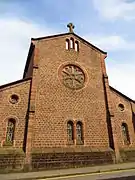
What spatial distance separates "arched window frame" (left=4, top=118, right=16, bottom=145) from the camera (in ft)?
42.1

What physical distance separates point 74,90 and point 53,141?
5436 millimetres

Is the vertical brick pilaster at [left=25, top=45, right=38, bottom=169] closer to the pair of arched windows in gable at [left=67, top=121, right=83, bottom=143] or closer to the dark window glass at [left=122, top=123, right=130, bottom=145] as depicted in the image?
the pair of arched windows in gable at [left=67, top=121, right=83, bottom=143]

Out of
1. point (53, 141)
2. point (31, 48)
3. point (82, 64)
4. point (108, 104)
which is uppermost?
point (31, 48)

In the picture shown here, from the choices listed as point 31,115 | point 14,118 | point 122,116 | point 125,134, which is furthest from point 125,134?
point 14,118

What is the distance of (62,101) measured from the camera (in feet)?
51.4

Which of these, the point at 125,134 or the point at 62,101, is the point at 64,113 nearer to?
the point at 62,101

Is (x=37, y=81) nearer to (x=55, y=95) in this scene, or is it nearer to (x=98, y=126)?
(x=55, y=95)

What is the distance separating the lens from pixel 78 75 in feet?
58.4

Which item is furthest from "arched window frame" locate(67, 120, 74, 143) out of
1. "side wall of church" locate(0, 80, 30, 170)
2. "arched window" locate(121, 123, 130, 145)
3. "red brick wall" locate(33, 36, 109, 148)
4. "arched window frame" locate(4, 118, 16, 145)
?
"arched window" locate(121, 123, 130, 145)

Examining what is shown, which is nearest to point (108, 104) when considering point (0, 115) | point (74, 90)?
point (74, 90)

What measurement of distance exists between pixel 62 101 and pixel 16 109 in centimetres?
420

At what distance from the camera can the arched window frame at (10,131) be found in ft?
42.1

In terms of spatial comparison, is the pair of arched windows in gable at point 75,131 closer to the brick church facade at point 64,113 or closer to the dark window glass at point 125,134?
the brick church facade at point 64,113

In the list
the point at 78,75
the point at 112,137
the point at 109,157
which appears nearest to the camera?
the point at 109,157
